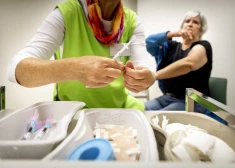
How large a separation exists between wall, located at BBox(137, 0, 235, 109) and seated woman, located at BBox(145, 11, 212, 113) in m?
0.53

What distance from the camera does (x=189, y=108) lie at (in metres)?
0.73

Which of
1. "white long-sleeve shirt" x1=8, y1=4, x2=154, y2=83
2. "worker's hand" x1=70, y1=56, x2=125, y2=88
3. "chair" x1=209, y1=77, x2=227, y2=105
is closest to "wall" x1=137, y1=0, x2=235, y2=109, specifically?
"chair" x1=209, y1=77, x2=227, y2=105

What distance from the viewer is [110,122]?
24.0 inches

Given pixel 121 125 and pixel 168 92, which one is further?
pixel 168 92

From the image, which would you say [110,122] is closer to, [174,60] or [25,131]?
[25,131]

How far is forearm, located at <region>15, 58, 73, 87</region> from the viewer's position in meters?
0.59

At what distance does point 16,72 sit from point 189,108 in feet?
2.22

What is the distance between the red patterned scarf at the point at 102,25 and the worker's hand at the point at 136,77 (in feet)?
0.73

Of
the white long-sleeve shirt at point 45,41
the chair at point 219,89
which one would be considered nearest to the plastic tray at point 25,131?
the white long-sleeve shirt at point 45,41

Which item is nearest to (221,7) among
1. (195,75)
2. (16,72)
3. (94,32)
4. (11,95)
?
(195,75)

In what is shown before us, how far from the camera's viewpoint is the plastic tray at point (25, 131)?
355mm

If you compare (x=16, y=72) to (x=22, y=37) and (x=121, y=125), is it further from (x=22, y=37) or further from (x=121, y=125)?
(x=22, y=37)

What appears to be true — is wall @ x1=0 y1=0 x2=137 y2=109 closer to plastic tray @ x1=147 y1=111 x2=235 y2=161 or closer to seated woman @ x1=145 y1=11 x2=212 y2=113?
seated woman @ x1=145 y1=11 x2=212 y2=113

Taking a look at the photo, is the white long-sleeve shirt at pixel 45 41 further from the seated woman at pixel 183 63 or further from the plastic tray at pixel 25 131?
the seated woman at pixel 183 63
